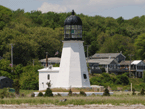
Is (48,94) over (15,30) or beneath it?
beneath

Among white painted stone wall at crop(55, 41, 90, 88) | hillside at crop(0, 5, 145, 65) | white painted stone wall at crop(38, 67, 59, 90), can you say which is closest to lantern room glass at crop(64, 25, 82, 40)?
white painted stone wall at crop(55, 41, 90, 88)

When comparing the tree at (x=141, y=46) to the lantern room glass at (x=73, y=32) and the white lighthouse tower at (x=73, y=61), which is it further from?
the white lighthouse tower at (x=73, y=61)

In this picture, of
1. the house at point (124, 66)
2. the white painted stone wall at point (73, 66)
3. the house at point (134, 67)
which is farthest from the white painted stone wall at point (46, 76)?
the house at point (134, 67)

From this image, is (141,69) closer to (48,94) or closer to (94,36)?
(94,36)

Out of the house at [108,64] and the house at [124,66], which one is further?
the house at [124,66]

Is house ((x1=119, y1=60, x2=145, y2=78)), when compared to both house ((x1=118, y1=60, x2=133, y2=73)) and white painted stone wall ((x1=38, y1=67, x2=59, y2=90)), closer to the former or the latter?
house ((x1=118, y1=60, x2=133, y2=73))

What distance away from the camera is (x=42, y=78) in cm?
4891

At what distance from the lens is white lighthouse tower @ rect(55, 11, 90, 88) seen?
42.6 metres

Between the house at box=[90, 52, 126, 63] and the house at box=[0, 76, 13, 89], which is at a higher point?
the house at box=[90, 52, 126, 63]

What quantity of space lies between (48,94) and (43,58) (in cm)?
6045

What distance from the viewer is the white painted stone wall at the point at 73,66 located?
4262 centimetres

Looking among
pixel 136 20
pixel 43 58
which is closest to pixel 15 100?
pixel 43 58

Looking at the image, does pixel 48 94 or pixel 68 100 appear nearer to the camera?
pixel 68 100

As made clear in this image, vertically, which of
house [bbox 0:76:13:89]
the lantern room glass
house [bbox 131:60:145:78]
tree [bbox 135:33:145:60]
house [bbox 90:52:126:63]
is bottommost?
house [bbox 0:76:13:89]
